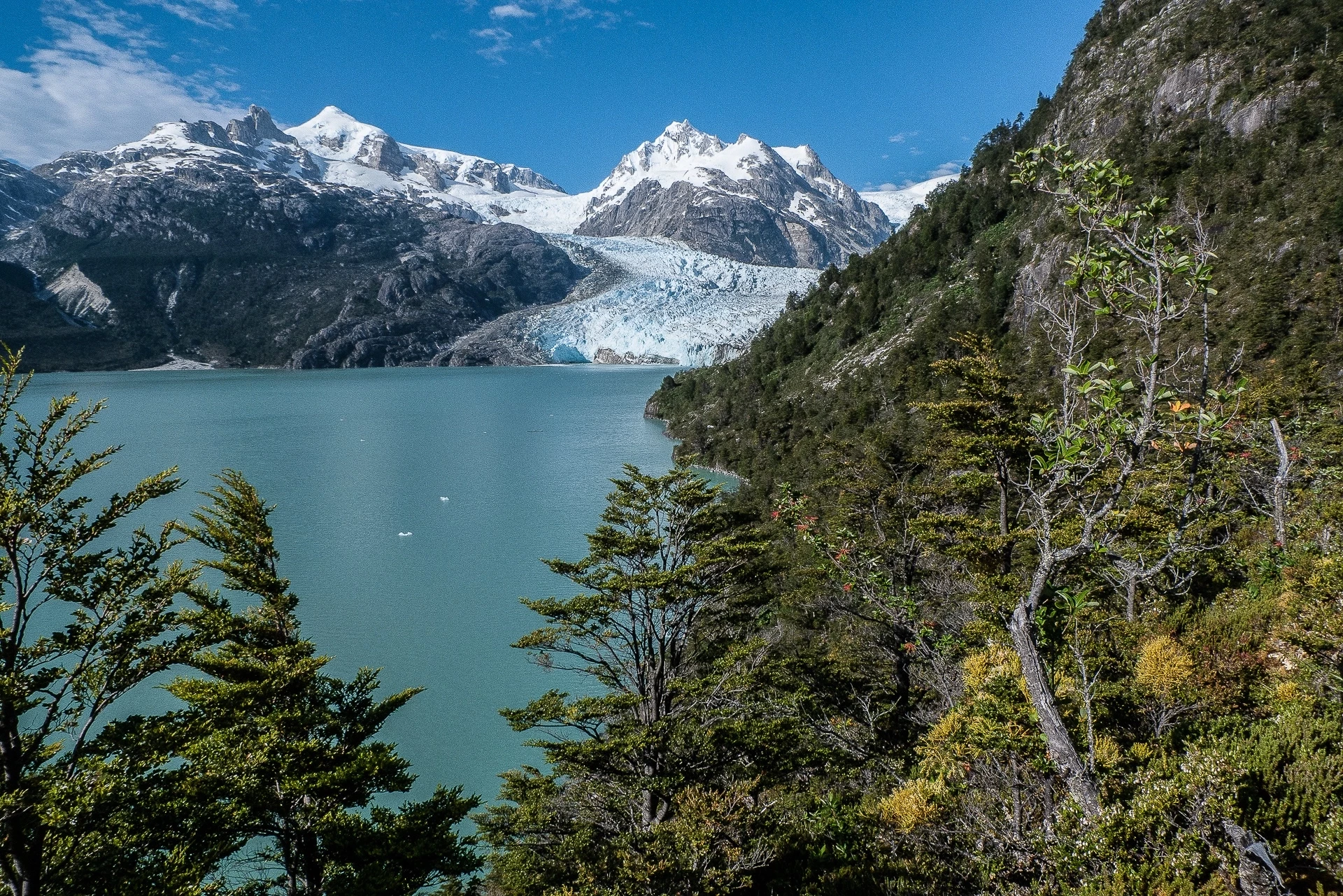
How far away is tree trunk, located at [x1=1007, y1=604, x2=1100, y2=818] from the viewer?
4.46 metres

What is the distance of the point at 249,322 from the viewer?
17300 cm

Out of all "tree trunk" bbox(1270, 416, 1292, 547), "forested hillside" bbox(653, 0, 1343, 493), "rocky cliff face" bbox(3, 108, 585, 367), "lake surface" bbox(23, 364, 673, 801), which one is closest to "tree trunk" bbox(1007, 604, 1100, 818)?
"tree trunk" bbox(1270, 416, 1292, 547)

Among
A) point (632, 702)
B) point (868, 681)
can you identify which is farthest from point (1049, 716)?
point (868, 681)

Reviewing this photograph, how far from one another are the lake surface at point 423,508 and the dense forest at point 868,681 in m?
2.91

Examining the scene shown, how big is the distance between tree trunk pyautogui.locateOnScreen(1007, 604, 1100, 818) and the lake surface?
14811mm

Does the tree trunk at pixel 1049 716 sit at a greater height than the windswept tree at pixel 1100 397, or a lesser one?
lesser

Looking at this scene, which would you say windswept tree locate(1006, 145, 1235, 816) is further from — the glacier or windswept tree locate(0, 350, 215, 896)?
the glacier

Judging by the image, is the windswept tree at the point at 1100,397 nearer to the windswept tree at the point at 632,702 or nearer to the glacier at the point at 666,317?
the windswept tree at the point at 632,702

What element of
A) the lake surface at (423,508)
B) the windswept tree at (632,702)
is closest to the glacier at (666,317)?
the lake surface at (423,508)

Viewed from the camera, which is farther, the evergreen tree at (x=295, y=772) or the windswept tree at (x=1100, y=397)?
the evergreen tree at (x=295, y=772)

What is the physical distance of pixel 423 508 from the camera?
38062 mm

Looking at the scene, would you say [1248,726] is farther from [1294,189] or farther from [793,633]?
[1294,189]

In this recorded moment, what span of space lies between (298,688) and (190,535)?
268 centimetres

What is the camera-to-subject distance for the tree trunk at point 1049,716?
4.46m
